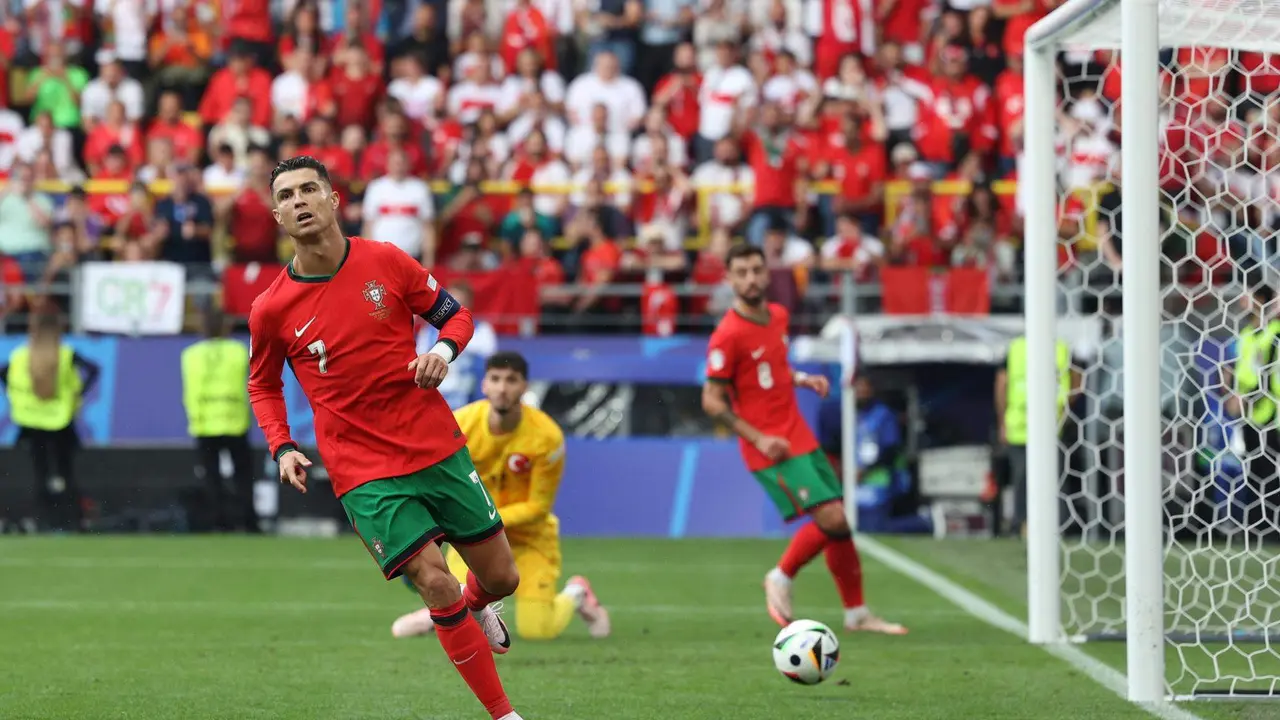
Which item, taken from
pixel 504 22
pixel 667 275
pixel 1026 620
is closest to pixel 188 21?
pixel 504 22

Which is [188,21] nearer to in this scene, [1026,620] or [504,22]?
[504,22]

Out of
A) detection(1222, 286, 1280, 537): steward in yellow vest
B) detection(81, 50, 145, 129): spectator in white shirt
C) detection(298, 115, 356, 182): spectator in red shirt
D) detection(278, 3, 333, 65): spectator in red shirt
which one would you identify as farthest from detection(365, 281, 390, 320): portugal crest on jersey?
detection(278, 3, 333, 65): spectator in red shirt

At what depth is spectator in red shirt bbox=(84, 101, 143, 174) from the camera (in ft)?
67.0

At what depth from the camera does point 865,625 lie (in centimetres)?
1016

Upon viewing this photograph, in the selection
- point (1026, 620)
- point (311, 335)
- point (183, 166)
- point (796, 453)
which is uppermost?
point (183, 166)

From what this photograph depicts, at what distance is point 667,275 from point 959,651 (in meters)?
9.41

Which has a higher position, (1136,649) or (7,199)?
(7,199)

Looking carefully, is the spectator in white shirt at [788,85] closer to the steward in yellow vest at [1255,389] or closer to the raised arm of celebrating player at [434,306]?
the steward in yellow vest at [1255,389]

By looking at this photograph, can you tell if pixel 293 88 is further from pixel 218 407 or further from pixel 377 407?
pixel 377 407

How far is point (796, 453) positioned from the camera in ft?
33.3

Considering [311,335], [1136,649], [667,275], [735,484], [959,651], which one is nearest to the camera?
[311,335]

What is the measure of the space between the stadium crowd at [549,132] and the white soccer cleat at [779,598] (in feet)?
24.6

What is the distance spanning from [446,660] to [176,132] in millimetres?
12700

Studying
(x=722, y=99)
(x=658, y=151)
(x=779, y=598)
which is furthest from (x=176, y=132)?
(x=779, y=598)
